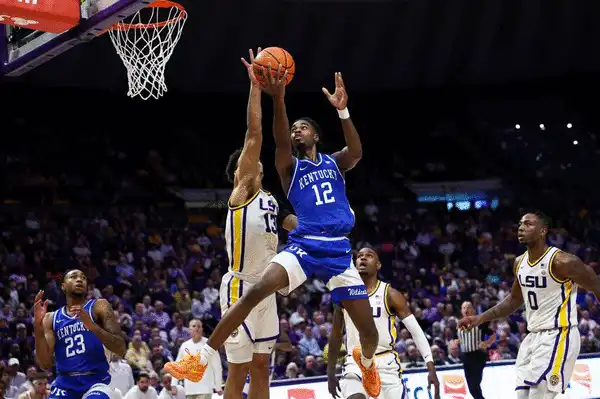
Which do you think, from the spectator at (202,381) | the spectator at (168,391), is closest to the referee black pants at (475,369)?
the spectator at (202,381)

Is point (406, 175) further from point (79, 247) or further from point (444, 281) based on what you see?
point (79, 247)

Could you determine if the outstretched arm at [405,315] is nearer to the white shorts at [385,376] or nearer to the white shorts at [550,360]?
the white shorts at [385,376]

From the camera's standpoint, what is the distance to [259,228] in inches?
262

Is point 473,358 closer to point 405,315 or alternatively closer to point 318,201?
point 405,315

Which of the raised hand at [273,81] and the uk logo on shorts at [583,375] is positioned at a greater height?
the raised hand at [273,81]

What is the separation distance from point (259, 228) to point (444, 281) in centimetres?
1290

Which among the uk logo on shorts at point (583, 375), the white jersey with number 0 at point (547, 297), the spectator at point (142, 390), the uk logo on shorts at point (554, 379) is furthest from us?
the uk logo on shorts at point (583, 375)

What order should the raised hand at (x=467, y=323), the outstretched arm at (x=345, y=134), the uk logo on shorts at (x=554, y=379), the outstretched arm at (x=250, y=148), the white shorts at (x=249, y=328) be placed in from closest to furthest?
the outstretched arm at (x=250, y=148)
the outstretched arm at (x=345, y=134)
the white shorts at (x=249, y=328)
the uk logo on shorts at (x=554, y=379)
the raised hand at (x=467, y=323)

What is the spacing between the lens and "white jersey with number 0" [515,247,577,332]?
7.44 metres

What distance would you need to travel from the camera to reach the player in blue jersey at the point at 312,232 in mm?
5906

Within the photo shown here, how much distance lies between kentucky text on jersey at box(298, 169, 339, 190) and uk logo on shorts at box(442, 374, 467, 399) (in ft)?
25.7

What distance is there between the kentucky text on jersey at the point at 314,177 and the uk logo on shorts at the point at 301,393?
6652 millimetres

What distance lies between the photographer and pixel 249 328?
6.59 m

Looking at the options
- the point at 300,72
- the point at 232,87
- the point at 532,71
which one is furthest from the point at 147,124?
the point at 532,71
